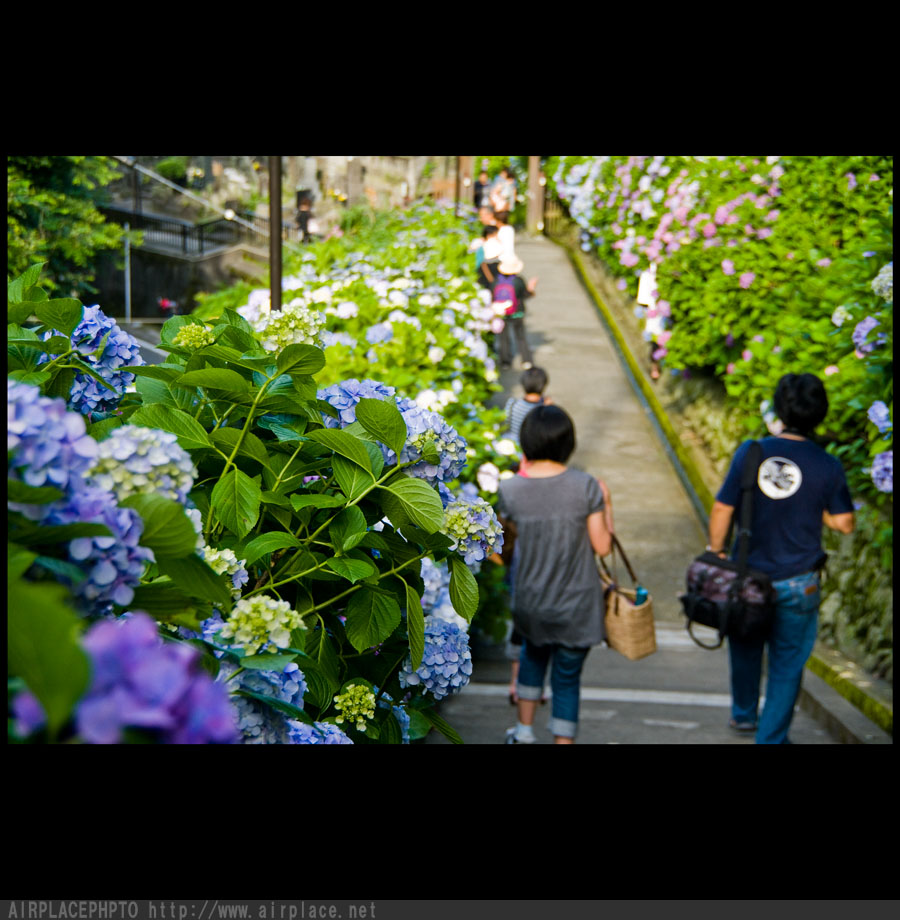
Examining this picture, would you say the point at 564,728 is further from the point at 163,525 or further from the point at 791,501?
the point at 163,525

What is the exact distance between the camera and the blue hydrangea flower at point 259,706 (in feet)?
4.03

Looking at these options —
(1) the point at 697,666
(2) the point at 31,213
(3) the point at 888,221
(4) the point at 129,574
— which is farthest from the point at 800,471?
(2) the point at 31,213

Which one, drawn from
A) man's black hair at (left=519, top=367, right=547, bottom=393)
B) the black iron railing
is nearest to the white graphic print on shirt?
man's black hair at (left=519, top=367, right=547, bottom=393)

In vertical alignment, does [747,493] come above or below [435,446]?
below

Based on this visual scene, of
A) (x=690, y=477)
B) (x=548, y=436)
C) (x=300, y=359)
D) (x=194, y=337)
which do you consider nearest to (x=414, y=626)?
(x=300, y=359)

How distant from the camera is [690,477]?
8984mm

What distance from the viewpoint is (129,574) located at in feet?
2.89

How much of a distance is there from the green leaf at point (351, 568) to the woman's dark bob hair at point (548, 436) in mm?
2778

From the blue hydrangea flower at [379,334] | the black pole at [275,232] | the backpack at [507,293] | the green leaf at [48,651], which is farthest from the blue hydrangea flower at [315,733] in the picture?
the backpack at [507,293]

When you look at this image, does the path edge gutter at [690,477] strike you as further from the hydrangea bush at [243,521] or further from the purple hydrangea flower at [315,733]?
the purple hydrangea flower at [315,733]

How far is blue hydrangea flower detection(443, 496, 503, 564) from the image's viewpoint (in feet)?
5.11

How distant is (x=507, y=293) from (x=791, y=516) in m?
6.49

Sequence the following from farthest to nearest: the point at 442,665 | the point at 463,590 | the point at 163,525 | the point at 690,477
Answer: the point at 690,477, the point at 442,665, the point at 463,590, the point at 163,525

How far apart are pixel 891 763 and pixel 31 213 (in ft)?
19.5
